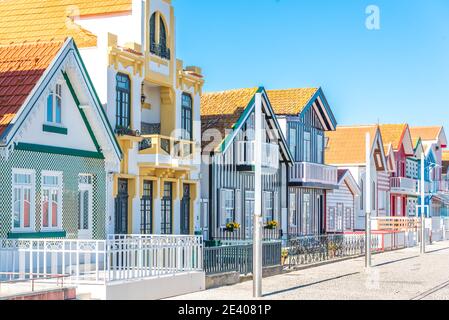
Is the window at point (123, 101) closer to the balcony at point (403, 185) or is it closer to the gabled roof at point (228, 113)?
the gabled roof at point (228, 113)

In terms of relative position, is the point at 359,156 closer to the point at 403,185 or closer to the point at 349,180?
the point at 349,180

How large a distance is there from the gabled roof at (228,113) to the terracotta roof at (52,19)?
7.81m

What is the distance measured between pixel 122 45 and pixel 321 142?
62.4 ft

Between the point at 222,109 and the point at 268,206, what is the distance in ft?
15.8

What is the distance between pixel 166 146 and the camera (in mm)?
28203

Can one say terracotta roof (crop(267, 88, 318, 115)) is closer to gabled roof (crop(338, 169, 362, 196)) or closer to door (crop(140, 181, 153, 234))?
gabled roof (crop(338, 169, 362, 196))

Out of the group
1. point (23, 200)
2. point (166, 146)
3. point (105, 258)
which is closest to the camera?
point (105, 258)

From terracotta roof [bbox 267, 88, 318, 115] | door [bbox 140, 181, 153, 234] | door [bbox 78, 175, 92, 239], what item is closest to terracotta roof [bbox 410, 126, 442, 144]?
terracotta roof [bbox 267, 88, 318, 115]

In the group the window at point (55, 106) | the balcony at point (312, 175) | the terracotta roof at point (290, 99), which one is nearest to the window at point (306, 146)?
the balcony at point (312, 175)

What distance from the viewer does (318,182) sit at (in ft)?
138

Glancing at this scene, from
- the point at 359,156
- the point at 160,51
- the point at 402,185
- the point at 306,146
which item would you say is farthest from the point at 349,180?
the point at 160,51
